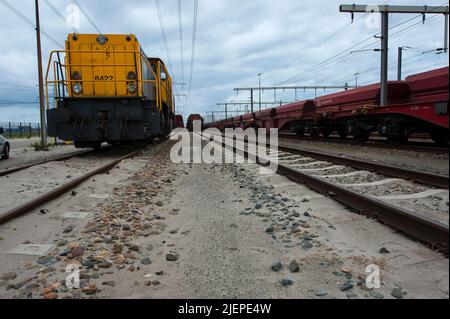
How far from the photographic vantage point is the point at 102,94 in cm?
1140

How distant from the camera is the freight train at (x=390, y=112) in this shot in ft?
34.7

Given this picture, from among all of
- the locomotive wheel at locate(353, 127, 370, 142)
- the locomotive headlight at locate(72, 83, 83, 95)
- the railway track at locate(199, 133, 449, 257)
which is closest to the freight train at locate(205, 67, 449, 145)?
the locomotive wheel at locate(353, 127, 370, 142)

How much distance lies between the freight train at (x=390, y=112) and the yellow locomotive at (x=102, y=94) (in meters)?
8.12

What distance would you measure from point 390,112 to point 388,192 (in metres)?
8.15

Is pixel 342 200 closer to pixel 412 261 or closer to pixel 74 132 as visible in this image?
pixel 412 261

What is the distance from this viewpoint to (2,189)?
20.5 ft

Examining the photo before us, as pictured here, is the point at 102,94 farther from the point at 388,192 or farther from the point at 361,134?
the point at 361,134

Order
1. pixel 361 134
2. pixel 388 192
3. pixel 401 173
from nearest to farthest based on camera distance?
pixel 388 192 → pixel 401 173 → pixel 361 134

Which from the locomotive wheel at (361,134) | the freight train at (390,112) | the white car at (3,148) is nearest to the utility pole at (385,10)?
the freight train at (390,112)

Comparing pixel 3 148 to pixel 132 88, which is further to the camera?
pixel 3 148

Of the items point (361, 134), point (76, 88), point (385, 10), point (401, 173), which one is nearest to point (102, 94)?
point (76, 88)

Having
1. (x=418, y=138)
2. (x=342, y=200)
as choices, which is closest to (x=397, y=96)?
(x=418, y=138)

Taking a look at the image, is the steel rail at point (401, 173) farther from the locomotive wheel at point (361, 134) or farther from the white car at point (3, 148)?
the white car at point (3, 148)

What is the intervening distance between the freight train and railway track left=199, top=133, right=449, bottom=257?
1749 millimetres
